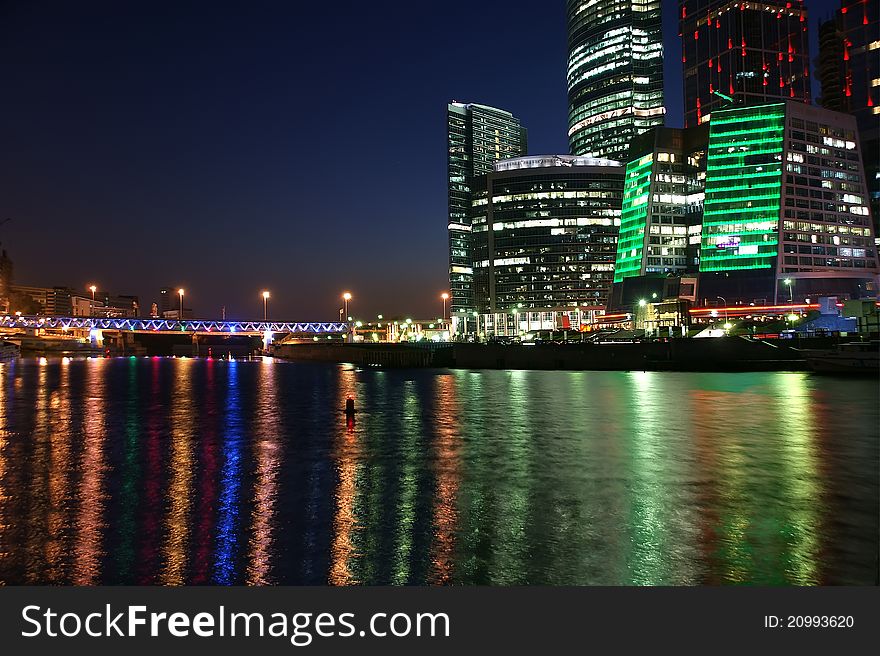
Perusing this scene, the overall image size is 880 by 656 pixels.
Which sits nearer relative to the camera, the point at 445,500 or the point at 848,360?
the point at 445,500

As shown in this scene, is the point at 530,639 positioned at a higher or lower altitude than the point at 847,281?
lower

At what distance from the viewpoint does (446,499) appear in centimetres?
1461

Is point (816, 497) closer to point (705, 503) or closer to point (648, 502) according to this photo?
point (705, 503)

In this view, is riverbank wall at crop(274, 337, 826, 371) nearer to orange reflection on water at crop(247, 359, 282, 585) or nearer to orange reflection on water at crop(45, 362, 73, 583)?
orange reflection on water at crop(247, 359, 282, 585)

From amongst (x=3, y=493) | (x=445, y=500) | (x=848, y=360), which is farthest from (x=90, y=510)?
(x=848, y=360)

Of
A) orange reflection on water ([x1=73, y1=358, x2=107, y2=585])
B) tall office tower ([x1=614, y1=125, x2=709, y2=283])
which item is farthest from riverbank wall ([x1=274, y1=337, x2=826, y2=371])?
tall office tower ([x1=614, y1=125, x2=709, y2=283])

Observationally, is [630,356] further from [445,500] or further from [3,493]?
[3,493]

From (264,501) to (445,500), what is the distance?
4326mm

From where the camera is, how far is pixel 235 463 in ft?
64.3

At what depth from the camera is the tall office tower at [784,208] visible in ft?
518

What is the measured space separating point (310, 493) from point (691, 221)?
190548 mm

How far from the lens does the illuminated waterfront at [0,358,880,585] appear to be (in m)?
9.82

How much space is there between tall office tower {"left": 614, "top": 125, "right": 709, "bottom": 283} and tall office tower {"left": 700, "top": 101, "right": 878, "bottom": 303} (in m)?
15.2

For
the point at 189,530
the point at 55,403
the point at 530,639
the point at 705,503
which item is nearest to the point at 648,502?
the point at 705,503
